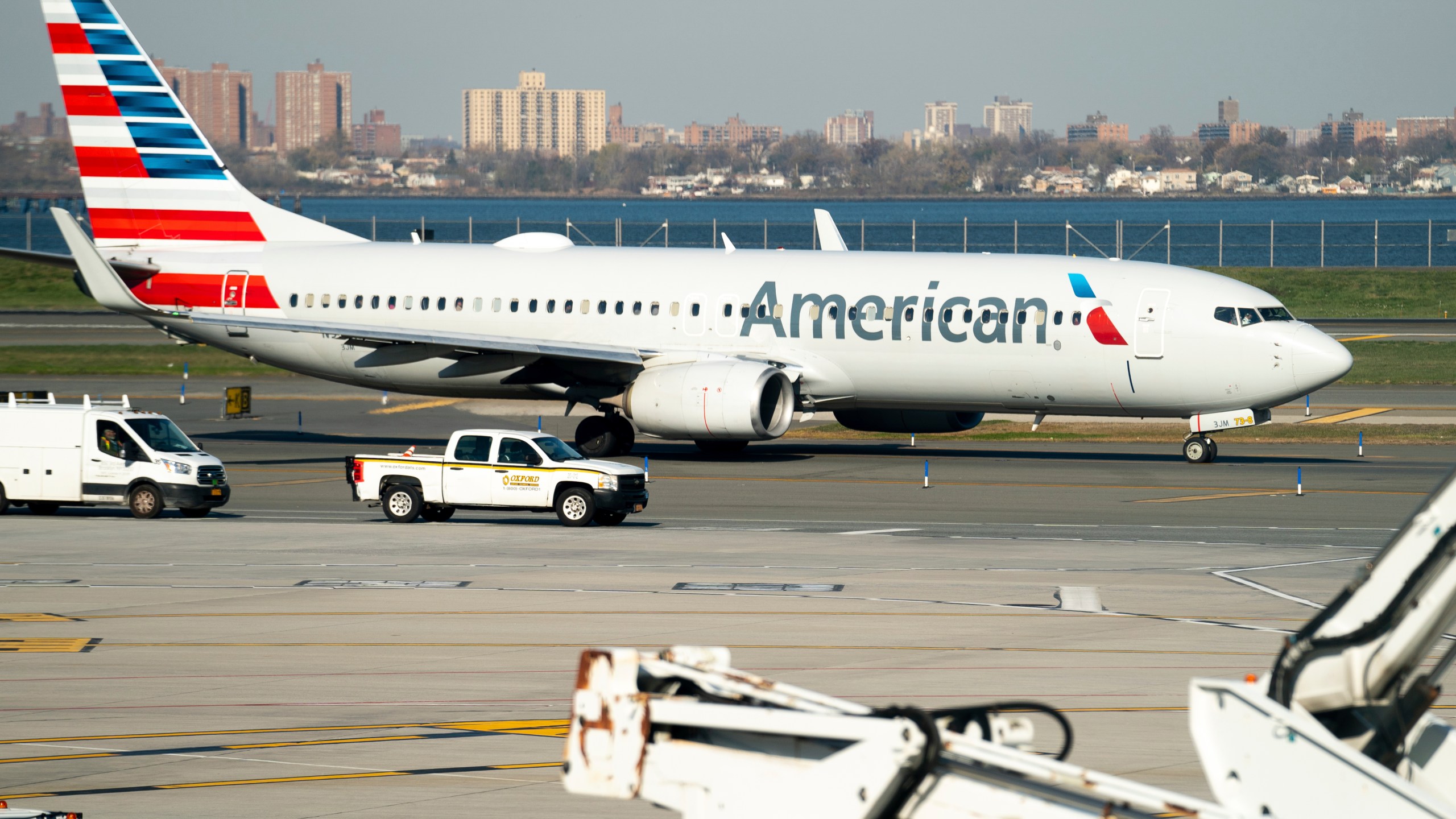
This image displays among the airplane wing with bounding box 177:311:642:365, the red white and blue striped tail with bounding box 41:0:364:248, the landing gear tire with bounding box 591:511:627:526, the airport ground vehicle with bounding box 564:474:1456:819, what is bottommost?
the landing gear tire with bounding box 591:511:627:526

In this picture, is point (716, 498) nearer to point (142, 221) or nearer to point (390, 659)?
point (390, 659)

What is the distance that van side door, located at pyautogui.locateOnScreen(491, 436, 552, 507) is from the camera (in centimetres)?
2886

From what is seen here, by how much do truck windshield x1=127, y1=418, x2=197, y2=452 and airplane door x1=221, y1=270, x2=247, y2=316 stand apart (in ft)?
35.8

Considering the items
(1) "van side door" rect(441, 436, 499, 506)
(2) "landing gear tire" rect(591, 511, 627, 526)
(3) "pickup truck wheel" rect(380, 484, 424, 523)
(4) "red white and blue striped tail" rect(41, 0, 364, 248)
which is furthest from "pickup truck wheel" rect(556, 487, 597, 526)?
(4) "red white and blue striped tail" rect(41, 0, 364, 248)

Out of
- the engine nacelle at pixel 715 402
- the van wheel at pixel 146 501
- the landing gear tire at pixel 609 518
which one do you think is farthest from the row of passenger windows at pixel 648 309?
the van wheel at pixel 146 501

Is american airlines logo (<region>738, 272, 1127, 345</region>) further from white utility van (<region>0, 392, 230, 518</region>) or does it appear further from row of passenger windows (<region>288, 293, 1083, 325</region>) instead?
white utility van (<region>0, 392, 230, 518</region>)

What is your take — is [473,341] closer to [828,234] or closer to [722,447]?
[722,447]

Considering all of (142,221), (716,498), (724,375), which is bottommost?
(716,498)

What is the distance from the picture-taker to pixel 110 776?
12797 millimetres

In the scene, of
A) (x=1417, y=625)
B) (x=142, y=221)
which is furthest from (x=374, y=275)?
(x=1417, y=625)

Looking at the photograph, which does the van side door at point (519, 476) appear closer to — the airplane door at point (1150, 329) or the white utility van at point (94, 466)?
the white utility van at point (94, 466)

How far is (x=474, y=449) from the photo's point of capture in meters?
29.0

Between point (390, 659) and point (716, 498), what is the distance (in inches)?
620

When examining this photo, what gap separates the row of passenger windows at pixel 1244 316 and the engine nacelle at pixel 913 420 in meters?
5.93
